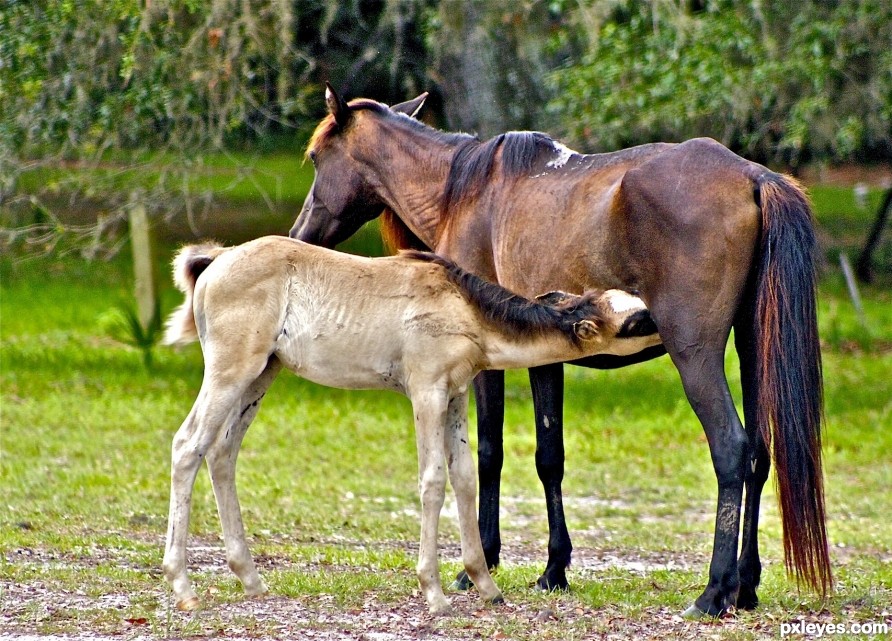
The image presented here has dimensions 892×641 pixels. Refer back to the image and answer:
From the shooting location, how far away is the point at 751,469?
5.59 m

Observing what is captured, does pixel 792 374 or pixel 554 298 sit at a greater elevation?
pixel 554 298

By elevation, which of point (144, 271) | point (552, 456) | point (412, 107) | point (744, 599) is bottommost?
point (144, 271)

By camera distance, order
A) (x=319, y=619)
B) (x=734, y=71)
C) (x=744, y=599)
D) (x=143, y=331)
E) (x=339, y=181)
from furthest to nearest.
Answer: (x=143, y=331)
(x=734, y=71)
(x=339, y=181)
(x=744, y=599)
(x=319, y=619)

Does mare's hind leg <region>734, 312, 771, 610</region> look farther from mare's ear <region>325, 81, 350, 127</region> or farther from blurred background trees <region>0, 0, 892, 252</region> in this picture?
blurred background trees <region>0, 0, 892, 252</region>

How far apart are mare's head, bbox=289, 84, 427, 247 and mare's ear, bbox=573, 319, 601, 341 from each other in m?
2.22

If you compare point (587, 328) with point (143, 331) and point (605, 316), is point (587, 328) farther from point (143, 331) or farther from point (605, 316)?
point (143, 331)

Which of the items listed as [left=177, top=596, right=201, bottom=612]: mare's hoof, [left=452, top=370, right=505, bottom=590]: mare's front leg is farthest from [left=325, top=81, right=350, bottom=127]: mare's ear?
[left=177, top=596, right=201, bottom=612]: mare's hoof

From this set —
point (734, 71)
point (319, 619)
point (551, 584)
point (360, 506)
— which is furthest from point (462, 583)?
point (734, 71)

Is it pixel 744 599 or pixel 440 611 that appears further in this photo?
pixel 744 599

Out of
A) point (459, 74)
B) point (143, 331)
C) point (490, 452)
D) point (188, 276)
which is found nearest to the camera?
point (188, 276)

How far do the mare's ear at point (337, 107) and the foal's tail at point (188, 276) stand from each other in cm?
138

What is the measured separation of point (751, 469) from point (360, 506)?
149 inches

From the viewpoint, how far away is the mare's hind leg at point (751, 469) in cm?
553

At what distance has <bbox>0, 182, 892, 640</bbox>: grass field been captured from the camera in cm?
521
